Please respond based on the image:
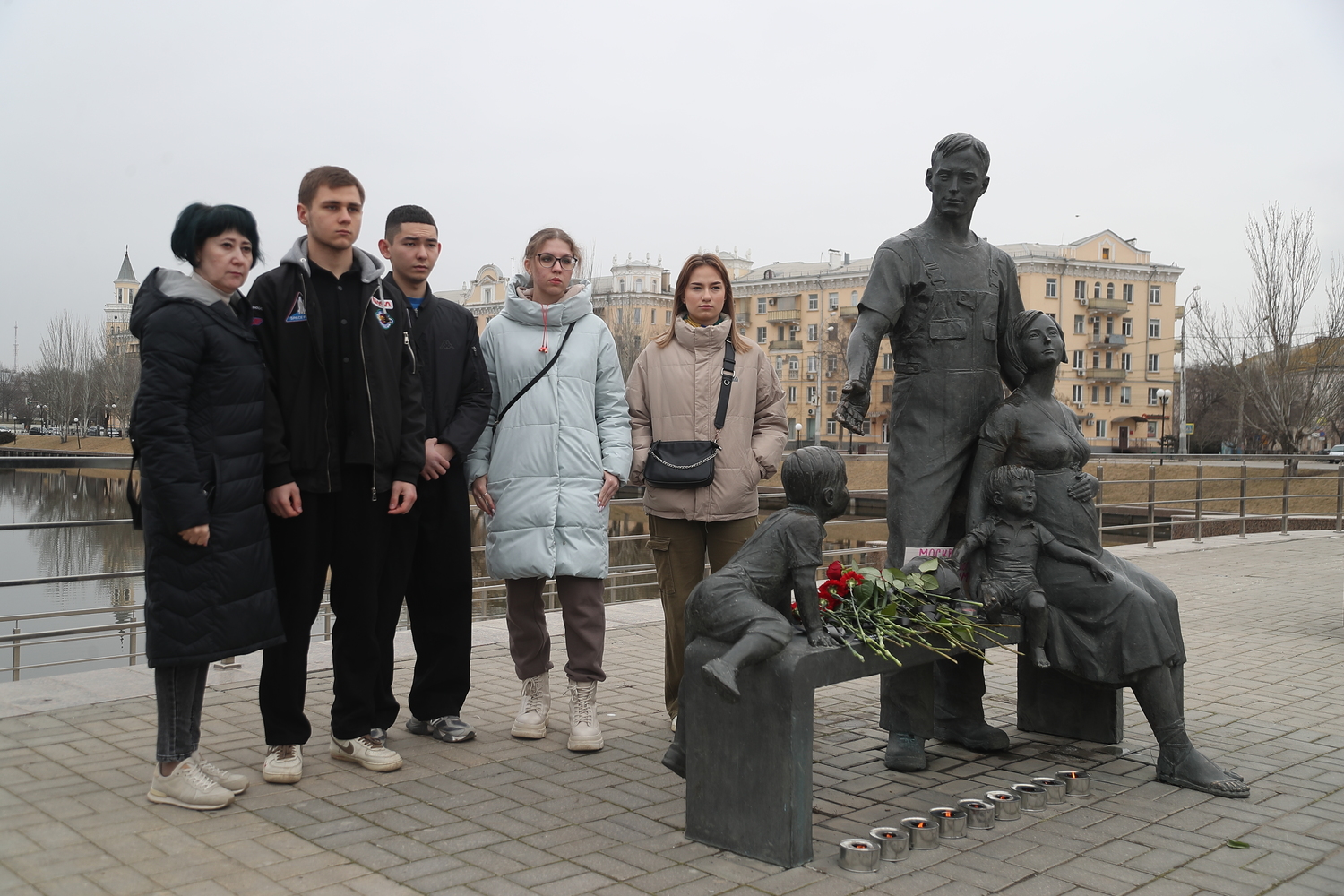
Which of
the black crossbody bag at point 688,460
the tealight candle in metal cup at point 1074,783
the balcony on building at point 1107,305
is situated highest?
the balcony on building at point 1107,305

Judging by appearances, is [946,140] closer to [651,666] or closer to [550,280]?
[550,280]

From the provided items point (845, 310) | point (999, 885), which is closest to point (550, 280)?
point (999, 885)

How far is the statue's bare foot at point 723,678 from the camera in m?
3.28

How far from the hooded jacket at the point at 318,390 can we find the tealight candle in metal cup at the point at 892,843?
2.26 m

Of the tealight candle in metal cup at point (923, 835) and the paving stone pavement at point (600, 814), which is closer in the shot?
the paving stone pavement at point (600, 814)

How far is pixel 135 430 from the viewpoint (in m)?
3.68

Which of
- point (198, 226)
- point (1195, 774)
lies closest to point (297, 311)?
point (198, 226)

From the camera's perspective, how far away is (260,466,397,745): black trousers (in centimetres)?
414

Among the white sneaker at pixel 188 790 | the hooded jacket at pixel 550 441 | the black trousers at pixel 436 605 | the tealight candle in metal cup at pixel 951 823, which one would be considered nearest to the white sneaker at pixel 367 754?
the black trousers at pixel 436 605

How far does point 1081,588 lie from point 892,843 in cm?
145

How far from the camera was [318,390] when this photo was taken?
414 centimetres

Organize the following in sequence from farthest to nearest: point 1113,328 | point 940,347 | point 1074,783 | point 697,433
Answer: point 1113,328 < point 697,433 < point 940,347 < point 1074,783

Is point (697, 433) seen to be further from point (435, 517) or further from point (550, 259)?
point (435, 517)

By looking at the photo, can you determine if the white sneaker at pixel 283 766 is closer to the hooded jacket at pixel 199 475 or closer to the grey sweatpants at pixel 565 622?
the hooded jacket at pixel 199 475
